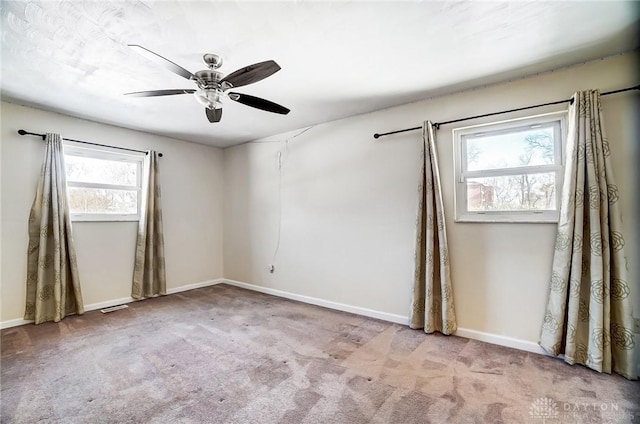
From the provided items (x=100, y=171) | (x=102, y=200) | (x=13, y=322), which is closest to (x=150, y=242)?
(x=102, y=200)

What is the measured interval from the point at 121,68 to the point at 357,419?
→ 3.03 metres

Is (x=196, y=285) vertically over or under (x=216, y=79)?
under

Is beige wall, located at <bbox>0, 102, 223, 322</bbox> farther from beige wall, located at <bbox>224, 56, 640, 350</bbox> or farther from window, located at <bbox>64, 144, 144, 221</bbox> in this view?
beige wall, located at <bbox>224, 56, 640, 350</bbox>

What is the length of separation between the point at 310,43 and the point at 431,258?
6.96ft

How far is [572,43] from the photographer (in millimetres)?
1985

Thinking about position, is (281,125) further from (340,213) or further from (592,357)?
(592,357)

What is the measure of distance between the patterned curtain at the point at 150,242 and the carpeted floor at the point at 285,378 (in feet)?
3.04

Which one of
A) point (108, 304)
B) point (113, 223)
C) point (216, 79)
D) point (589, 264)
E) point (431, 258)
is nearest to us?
point (216, 79)

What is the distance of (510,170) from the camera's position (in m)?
2.56

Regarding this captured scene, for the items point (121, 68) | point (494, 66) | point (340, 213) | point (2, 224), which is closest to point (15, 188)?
point (2, 224)

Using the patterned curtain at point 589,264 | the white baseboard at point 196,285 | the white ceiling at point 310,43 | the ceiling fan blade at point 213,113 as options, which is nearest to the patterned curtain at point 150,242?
the white baseboard at point 196,285

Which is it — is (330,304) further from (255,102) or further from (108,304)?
(108,304)

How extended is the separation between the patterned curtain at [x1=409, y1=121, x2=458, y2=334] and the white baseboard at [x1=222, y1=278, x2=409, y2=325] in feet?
0.84

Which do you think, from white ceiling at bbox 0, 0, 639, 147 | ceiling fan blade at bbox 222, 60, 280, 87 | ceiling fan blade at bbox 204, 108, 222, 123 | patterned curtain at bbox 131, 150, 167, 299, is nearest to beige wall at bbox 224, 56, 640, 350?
white ceiling at bbox 0, 0, 639, 147
